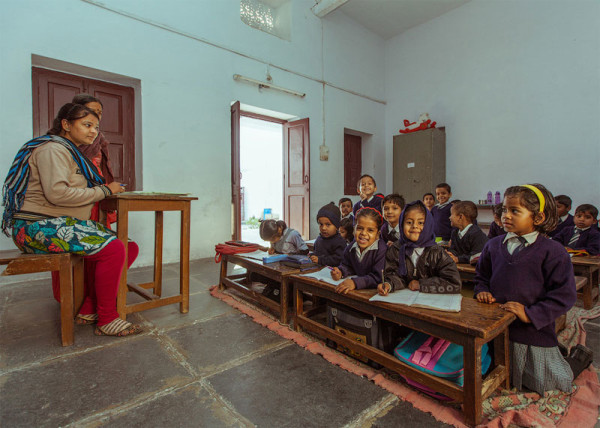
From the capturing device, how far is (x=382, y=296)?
4.97ft

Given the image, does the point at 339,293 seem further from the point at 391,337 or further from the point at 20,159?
the point at 20,159

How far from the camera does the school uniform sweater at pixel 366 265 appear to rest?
1.70 m

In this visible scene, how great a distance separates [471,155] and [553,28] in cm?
234

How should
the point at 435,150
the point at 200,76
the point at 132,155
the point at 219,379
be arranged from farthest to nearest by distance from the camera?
the point at 435,150, the point at 200,76, the point at 132,155, the point at 219,379

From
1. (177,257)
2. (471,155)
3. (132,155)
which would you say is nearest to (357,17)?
(471,155)

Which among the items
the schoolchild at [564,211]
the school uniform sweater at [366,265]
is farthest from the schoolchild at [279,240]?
the schoolchild at [564,211]

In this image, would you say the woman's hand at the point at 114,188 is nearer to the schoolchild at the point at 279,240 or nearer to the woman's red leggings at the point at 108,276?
the woman's red leggings at the point at 108,276

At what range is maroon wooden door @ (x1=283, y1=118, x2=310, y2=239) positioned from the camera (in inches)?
239

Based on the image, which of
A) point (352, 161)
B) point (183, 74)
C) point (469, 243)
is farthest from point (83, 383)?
point (352, 161)

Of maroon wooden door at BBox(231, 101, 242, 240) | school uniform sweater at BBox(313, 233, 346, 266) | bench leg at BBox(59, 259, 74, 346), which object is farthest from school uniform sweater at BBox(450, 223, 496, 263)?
maroon wooden door at BBox(231, 101, 242, 240)

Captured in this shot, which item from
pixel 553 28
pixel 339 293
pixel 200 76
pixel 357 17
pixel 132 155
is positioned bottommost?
pixel 339 293

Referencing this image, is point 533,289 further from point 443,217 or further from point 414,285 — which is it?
point 443,217

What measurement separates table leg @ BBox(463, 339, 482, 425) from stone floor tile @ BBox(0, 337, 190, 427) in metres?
1.21

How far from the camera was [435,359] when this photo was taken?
4.64ft
